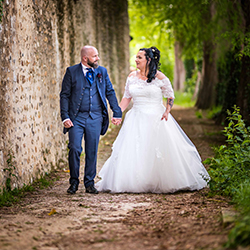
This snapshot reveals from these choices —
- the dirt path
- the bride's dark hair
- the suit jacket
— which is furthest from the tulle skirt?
the suit jacket

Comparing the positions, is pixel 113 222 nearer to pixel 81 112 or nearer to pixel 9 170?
pixel 9 170

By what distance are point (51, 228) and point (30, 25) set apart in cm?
362

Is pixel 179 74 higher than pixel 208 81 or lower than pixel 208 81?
higher

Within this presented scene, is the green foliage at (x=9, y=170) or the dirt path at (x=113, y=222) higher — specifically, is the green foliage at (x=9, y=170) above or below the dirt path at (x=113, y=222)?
above

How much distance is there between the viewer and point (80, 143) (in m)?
5.84

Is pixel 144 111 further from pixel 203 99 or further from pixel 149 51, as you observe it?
pixel 203 99

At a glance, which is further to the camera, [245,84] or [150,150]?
[245,84]

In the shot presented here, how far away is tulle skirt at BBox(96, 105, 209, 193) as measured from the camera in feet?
19.4

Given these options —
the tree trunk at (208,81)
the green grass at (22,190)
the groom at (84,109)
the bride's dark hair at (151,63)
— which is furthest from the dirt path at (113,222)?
the tree trunk at (208,81)

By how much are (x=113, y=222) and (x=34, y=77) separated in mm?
3294

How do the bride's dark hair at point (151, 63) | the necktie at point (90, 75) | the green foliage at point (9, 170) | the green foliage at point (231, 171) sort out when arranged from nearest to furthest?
the green foliage at point (231, 171)
the green foliage at point (9, 170)
the necktie at point (90, 75)
the bride's dark hair at point (151, 63)

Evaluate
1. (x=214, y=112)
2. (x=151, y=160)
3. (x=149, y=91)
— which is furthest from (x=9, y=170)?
(x=214, y=112)

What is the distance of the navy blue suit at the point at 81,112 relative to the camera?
5805mm

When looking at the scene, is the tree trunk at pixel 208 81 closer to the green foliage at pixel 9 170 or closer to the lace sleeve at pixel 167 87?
the lace sleeve at pixel 167 87
